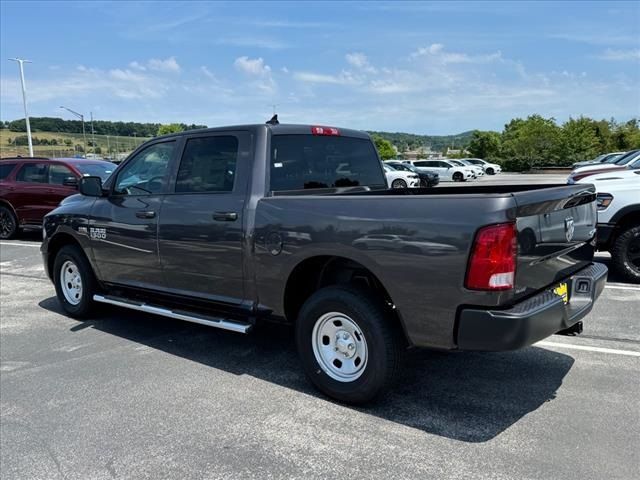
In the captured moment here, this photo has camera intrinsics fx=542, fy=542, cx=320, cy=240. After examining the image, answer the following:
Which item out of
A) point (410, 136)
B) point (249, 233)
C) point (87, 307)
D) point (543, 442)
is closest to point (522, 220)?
point (543, 442)

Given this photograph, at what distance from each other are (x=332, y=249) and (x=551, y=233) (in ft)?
4.42

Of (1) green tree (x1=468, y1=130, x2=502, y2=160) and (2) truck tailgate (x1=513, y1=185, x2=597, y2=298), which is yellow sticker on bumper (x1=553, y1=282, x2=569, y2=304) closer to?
(2) truck tailgate (x1=513, y1=185, x2=597, y2=298)

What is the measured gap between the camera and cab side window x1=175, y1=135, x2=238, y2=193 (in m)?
4.31

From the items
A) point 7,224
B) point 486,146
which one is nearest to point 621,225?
point 7,224

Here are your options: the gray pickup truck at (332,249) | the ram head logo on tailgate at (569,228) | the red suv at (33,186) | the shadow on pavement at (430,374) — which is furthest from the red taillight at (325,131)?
the red suv at (33,186)

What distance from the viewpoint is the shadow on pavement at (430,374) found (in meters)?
3.47

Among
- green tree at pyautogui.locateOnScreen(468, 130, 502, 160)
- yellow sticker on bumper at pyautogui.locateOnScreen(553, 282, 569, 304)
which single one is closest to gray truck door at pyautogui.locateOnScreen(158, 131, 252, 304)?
yellow sticker on bumper at pyautogui.locateOnScreen(553, 282, 569, 304)

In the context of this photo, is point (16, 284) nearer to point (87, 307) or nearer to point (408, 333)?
point (87, 307)

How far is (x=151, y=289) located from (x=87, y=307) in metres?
1.29

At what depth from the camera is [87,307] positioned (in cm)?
577

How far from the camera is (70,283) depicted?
6004 millimetres

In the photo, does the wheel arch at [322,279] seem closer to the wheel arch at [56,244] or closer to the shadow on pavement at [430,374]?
the shadow on pavement at [430,374]

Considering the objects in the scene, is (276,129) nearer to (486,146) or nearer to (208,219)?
(208,219)

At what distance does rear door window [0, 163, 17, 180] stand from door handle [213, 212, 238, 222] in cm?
1042
